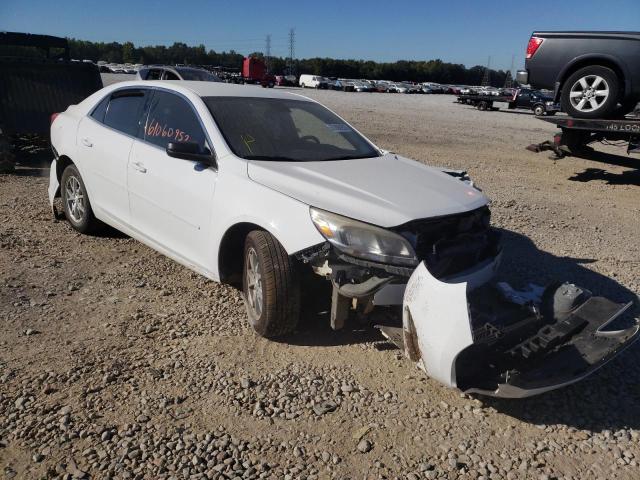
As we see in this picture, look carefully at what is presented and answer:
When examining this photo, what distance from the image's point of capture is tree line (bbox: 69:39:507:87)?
10559cm

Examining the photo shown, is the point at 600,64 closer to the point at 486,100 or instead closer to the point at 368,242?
the point at 368,242

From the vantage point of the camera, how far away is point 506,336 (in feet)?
9.85

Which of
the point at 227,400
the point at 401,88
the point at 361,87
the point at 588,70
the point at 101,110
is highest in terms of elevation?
the point at 588,70

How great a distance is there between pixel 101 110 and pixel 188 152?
6.24ft

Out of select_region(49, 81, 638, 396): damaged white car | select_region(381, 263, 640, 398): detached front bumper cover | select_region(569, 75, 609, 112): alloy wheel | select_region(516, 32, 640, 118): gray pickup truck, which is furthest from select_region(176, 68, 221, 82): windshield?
select_region(381, 263, 640, 398): detached front bumper cover

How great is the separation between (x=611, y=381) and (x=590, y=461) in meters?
0.86

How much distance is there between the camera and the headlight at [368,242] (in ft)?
10.2

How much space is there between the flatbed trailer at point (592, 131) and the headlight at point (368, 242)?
750 cm

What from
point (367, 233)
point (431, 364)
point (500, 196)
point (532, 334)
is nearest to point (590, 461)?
point (532, 334)

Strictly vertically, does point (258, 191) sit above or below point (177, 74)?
below

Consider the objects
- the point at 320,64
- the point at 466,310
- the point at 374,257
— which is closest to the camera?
the point at 466,310

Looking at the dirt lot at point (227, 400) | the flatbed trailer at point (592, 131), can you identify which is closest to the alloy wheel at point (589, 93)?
the flatbed trailer at point (592, 131)

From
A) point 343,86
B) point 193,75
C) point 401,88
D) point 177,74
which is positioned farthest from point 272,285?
point 401,88

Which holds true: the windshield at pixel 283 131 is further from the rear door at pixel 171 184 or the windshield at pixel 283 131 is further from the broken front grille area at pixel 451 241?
the broken front grille area at pixel 451 241
